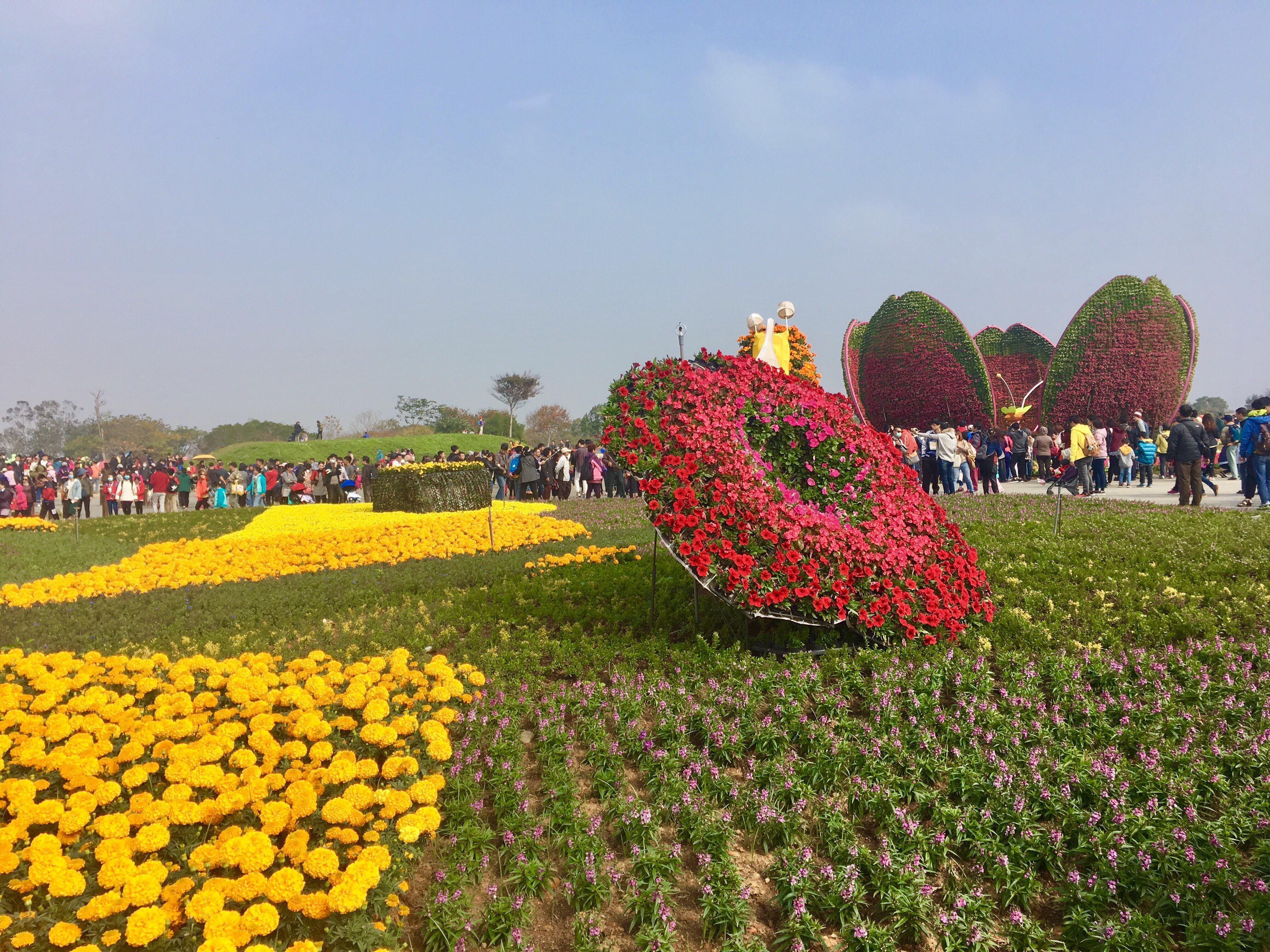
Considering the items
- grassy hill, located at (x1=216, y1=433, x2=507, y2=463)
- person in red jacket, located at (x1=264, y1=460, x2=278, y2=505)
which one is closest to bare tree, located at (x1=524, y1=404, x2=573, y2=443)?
grassy hill, located at (x1=216, y1=433, x2=507, y2=463)

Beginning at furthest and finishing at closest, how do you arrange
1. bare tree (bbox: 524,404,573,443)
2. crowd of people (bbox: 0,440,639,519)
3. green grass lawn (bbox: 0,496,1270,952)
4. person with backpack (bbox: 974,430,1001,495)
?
bare tree (bbox: 524,404,573,443)
crowd of people (bbox: 0,440,639,519)
person with backpack (bbox: 974,430,1001,495)
green grass lawn (bbox: 0,496,1270,952)

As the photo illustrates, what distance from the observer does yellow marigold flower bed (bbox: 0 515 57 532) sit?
1394 centimetres

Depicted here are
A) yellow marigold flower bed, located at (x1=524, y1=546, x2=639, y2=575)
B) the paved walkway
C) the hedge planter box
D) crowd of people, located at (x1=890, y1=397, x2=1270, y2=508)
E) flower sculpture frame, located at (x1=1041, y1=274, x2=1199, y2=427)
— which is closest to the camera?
yellow marigold flower bed, located at (x1=524, y1=546, x2=639, y2=575)

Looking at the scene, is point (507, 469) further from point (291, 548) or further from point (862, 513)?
point (862, 513)

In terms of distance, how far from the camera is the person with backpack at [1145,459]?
16578 millimetres

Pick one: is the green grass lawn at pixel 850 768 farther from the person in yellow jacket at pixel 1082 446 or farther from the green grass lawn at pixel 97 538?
the person in yellow jacket at pixel 1082 446

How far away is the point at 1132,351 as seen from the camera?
23422 mm

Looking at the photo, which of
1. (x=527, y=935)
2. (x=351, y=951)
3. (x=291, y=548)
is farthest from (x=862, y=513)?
(x=291, y=548)

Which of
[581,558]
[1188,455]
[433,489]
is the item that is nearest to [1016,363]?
[1188,455]

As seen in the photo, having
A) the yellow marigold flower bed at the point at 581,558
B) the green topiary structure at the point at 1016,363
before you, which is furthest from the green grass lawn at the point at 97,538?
the green topiary structure at the point at 1016,363

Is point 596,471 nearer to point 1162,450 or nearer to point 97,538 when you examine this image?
point 97,538

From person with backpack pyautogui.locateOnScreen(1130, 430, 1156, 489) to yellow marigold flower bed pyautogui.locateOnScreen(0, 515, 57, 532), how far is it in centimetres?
2132

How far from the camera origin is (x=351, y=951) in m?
2.50

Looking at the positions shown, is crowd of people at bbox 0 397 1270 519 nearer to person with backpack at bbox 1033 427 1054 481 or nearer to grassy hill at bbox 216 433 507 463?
person with backpack at bbox 1033 427 1054 481
